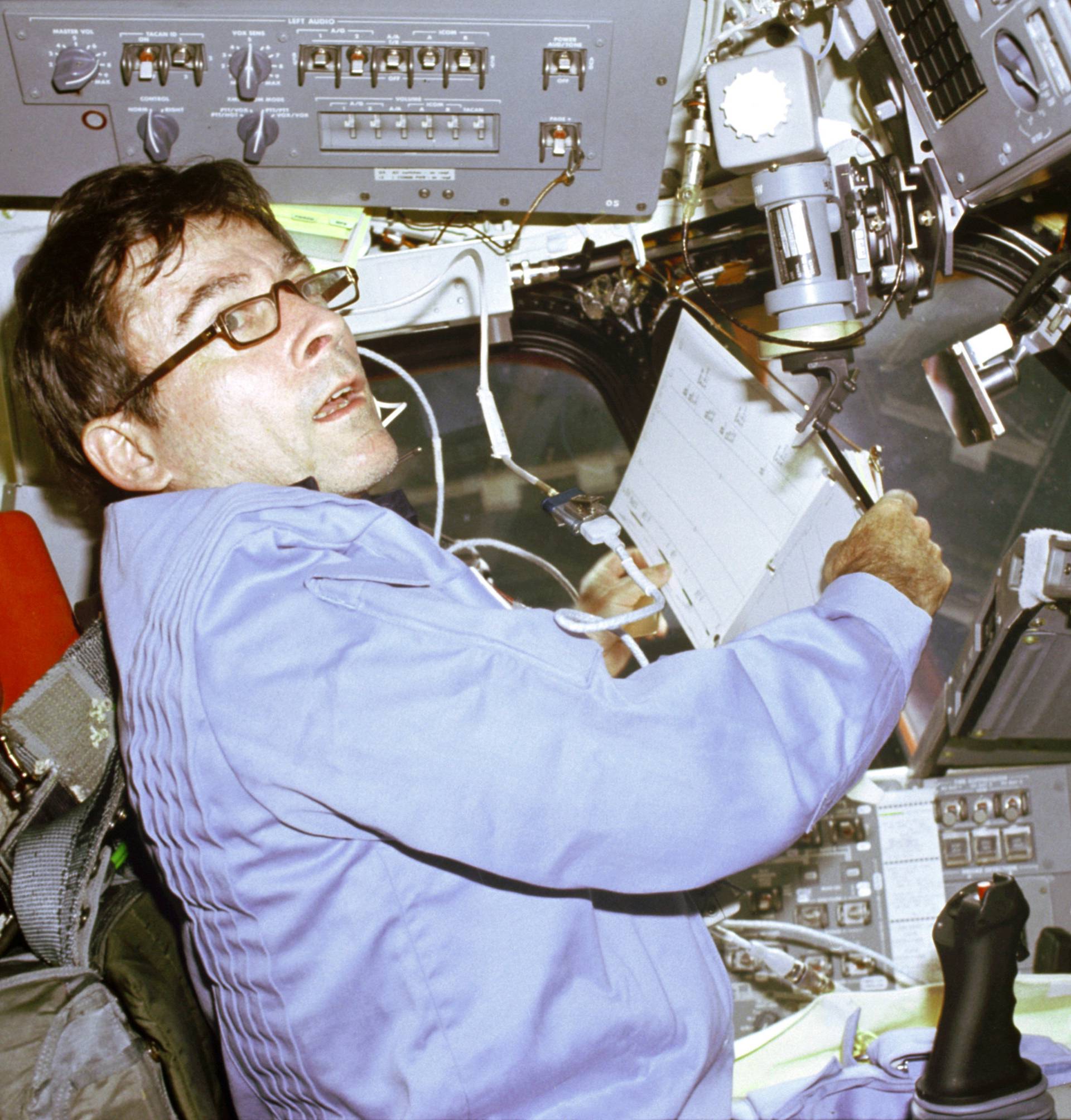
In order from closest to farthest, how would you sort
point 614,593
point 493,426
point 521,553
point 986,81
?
point 986,81
point 493,426
point 521,553
point 614,593

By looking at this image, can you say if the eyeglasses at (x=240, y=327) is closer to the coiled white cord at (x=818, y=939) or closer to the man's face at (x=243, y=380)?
the man's face at (x=243, y=380)

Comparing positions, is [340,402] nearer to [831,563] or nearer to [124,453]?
[124,453]

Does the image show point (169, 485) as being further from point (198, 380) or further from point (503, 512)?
point (503, 512)

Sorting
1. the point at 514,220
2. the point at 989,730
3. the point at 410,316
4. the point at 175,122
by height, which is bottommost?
the point at 989,730

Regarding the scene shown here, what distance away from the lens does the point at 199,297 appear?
1.21 meters

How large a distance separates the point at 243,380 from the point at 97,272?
0.80 feet

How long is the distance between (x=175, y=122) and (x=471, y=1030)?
4.08ft

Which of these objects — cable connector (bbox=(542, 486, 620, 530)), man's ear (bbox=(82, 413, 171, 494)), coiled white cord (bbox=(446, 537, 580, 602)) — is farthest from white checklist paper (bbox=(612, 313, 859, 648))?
man's ear (bbox=(82, 413, 171, 494))

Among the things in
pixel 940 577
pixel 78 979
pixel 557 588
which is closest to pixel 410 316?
pixel 557 588

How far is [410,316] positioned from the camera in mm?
1568

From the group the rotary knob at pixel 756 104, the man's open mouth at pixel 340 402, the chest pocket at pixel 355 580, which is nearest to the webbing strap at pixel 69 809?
the man's open mouth at pixel 340 402

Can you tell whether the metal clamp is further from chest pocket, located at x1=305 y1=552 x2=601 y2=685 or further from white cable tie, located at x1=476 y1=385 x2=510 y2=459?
white cable tie, located at x1=476 y1=385 x2=510 y2=459

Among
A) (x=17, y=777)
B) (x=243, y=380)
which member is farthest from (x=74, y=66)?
(x=17, y=777)

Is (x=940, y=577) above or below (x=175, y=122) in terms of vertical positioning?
below
